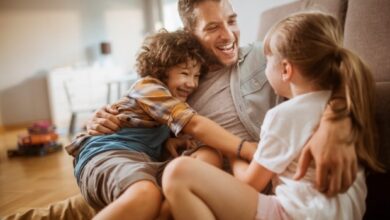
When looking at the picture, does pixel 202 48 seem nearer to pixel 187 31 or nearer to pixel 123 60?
pixel 187 31

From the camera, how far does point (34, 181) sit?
2348 millimetres

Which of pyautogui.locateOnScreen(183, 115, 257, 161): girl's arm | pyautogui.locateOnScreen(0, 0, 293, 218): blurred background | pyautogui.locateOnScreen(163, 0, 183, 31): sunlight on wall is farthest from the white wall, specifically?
pyautogui.locateOnScreen(163, 0, 183, 31): sunlight on wall

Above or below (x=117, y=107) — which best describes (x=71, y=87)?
below

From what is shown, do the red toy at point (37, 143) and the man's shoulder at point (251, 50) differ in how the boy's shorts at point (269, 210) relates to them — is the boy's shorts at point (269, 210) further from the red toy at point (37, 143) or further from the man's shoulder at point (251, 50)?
the red toy at point (37, 143)

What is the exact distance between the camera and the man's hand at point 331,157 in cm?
74

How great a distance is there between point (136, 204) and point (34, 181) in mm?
1780

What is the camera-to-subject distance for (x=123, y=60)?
569cm

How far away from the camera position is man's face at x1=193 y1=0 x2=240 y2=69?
1.13 metres

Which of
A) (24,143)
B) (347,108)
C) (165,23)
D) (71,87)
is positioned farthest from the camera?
(165,23)

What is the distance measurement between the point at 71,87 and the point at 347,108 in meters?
4.31

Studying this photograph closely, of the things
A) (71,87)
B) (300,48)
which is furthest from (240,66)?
(71,87)

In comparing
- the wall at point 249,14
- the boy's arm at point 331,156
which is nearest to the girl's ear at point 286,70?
the boy's arm at point 331,156

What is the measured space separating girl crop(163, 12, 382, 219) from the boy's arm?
17 millimetres

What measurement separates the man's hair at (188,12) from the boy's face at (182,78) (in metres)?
0.14
